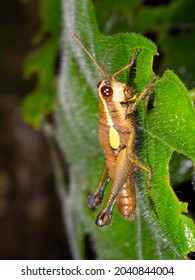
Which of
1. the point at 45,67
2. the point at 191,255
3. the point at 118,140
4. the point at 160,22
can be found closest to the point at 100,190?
the point at 118,140

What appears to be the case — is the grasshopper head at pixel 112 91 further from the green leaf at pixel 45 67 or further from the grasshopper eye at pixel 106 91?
the green leaf at pixel 45 67

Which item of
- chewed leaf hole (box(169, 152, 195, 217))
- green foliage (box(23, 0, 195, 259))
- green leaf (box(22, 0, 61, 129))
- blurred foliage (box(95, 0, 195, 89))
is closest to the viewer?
green foliage (box(23, 0, 195, 259))

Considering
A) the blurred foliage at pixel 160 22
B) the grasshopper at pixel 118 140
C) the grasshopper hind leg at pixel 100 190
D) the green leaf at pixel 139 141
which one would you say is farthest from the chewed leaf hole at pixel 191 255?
the blurred foliage at pixel 160 22

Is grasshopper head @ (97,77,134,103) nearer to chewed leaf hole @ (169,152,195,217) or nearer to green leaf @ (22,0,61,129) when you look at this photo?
chewed leaf hole @ (169,152,195,217)

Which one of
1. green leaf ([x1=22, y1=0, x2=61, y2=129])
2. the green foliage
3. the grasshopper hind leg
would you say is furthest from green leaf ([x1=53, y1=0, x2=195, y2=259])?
green leaf ([x1=22, y1=0, x2=61, y2=129])

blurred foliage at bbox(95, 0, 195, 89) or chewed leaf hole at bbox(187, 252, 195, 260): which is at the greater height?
blurred foliage at bbox(95, 0, 195, 89)
